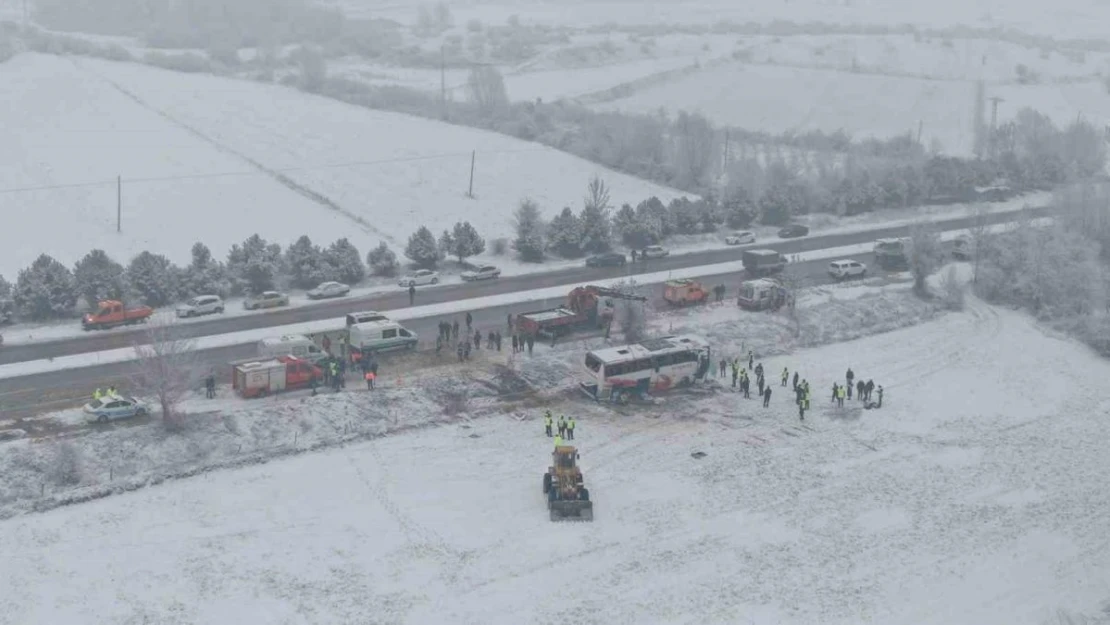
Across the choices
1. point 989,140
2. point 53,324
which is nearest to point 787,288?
point 53,324

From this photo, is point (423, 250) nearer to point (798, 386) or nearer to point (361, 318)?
point (361, 318)

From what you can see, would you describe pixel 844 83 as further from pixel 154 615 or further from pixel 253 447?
pixel 154 615

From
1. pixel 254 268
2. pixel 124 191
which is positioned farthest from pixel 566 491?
pixel 124 191

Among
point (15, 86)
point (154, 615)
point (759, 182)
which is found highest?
point (15, 86)

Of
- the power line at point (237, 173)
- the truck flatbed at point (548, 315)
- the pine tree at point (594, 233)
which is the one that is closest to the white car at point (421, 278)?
the truck flatbed at point (548, 315)

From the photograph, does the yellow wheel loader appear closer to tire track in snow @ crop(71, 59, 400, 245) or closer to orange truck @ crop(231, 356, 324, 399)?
orange truck @ crop(231, 356, 324, 399)

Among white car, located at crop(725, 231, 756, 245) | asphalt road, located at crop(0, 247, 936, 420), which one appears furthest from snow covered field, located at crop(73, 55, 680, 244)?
asphalt road, located at crop(0, 247, 936, 420)
